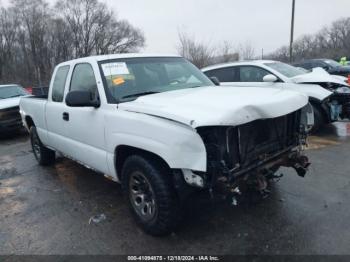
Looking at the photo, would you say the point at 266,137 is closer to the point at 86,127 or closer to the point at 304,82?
the point at 86,127

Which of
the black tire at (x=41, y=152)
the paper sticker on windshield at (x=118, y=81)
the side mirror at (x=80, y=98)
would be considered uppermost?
the paper sticker on windshield at (x=118, y=81)

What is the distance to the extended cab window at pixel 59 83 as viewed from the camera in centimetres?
487


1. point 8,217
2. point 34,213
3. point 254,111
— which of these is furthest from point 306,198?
point 8,217

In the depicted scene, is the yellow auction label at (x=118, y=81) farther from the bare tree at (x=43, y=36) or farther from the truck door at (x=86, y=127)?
the bare tree at (x=43, y=36)

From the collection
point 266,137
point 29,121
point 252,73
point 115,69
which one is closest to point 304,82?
point 252,73

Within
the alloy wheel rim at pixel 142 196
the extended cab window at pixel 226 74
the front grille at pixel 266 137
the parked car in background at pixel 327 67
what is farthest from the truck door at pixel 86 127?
the parked car in background at pixel 327 67

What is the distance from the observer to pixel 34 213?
419 cm

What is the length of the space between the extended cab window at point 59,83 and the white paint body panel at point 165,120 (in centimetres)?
28

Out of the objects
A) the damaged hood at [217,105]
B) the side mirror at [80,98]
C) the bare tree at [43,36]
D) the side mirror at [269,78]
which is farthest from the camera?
the bare tree at [43,36]

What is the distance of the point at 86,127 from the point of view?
4.05 meters

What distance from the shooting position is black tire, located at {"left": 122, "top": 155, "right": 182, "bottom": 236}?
309 cm

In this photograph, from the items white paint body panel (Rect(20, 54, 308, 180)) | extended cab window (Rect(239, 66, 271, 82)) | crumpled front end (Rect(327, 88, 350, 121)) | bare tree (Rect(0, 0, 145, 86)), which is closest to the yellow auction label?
white paint body panel (Rect(20, 54, 308, 180))

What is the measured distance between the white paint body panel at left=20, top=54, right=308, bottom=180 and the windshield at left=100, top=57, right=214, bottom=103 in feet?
0.44

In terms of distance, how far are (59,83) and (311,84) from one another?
5.24 m
